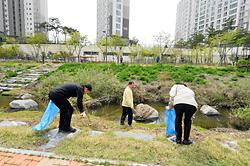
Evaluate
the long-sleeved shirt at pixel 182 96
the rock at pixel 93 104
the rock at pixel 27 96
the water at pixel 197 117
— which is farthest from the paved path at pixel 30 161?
A: the rock at pixel 27 96

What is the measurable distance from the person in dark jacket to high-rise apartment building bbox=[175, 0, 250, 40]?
46843mm

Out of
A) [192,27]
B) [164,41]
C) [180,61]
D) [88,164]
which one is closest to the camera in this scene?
[88,164]

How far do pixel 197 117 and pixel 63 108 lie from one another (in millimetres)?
5725

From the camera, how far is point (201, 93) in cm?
1037

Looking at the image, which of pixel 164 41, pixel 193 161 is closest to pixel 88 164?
pixel 193 161

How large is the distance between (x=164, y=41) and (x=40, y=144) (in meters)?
30.5

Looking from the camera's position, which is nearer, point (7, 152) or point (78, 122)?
point (7, 152)

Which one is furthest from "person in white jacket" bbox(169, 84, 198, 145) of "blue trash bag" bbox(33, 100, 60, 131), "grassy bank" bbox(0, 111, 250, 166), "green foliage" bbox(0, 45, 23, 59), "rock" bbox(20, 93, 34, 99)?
"green foliage" bbox(0, 45, 23, 59)

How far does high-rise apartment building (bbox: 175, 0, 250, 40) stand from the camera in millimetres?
57469

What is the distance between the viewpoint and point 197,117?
8055mm

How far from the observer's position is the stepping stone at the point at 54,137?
3756 millimetres

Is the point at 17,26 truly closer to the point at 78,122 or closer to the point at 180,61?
the point at 180,61

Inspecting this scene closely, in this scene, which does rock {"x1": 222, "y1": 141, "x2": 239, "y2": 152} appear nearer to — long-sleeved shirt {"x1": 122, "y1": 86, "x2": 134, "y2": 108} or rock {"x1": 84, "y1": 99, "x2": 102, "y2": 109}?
long-sleeved shirt {"x1": 122, "y1": 86, "x2": 134, "y2": 108}

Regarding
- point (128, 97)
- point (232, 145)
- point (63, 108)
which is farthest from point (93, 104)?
point (232, 145)
